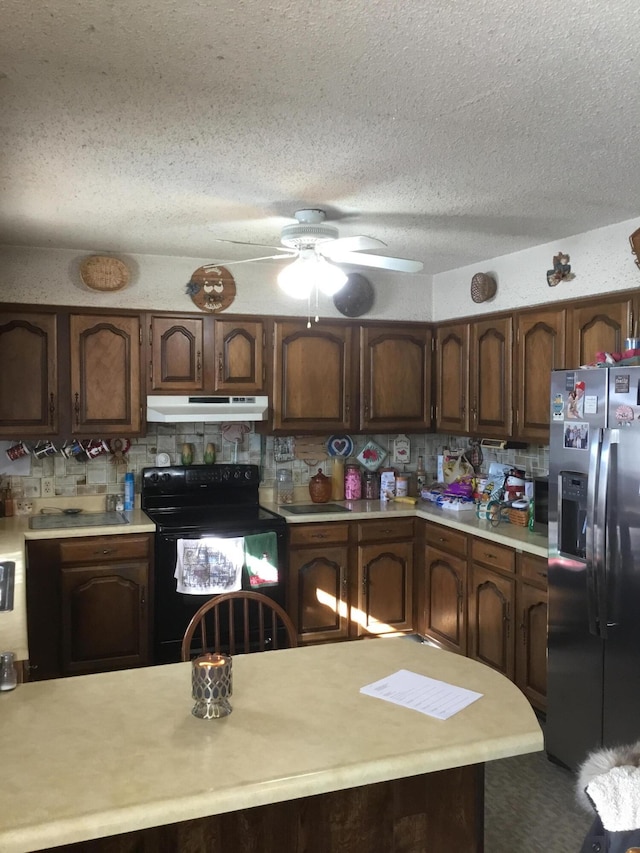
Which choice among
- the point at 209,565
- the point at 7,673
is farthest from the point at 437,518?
the point at 7,673

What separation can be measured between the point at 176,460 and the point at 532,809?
2.69 metres

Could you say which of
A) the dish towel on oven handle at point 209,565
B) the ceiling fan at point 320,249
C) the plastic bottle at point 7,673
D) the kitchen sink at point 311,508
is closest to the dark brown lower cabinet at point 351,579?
the kitchen sink at point 311,508

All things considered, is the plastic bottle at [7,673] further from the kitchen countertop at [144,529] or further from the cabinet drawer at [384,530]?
the cabinet drawer at [384,530]

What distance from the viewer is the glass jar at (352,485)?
4766 millimetres

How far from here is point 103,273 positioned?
3.99m

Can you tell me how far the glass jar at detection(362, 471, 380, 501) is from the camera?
4.82 meters

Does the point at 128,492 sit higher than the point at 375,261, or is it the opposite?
the point at 375,261

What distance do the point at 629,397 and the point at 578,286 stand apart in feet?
3.37

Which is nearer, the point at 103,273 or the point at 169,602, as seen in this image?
the point at 169,602

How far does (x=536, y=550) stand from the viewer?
3.39 m

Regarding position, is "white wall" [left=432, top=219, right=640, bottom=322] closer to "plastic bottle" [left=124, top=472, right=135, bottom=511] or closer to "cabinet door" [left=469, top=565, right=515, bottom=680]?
"cabinet door" [left=469, top=565, right=515, bottom=680]

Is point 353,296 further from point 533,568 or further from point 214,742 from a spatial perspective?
point 214,742

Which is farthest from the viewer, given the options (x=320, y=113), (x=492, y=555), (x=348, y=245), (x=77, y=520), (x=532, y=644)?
(x=77, y=520)

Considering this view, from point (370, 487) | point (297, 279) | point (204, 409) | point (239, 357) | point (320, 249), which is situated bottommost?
point (370, 487)
